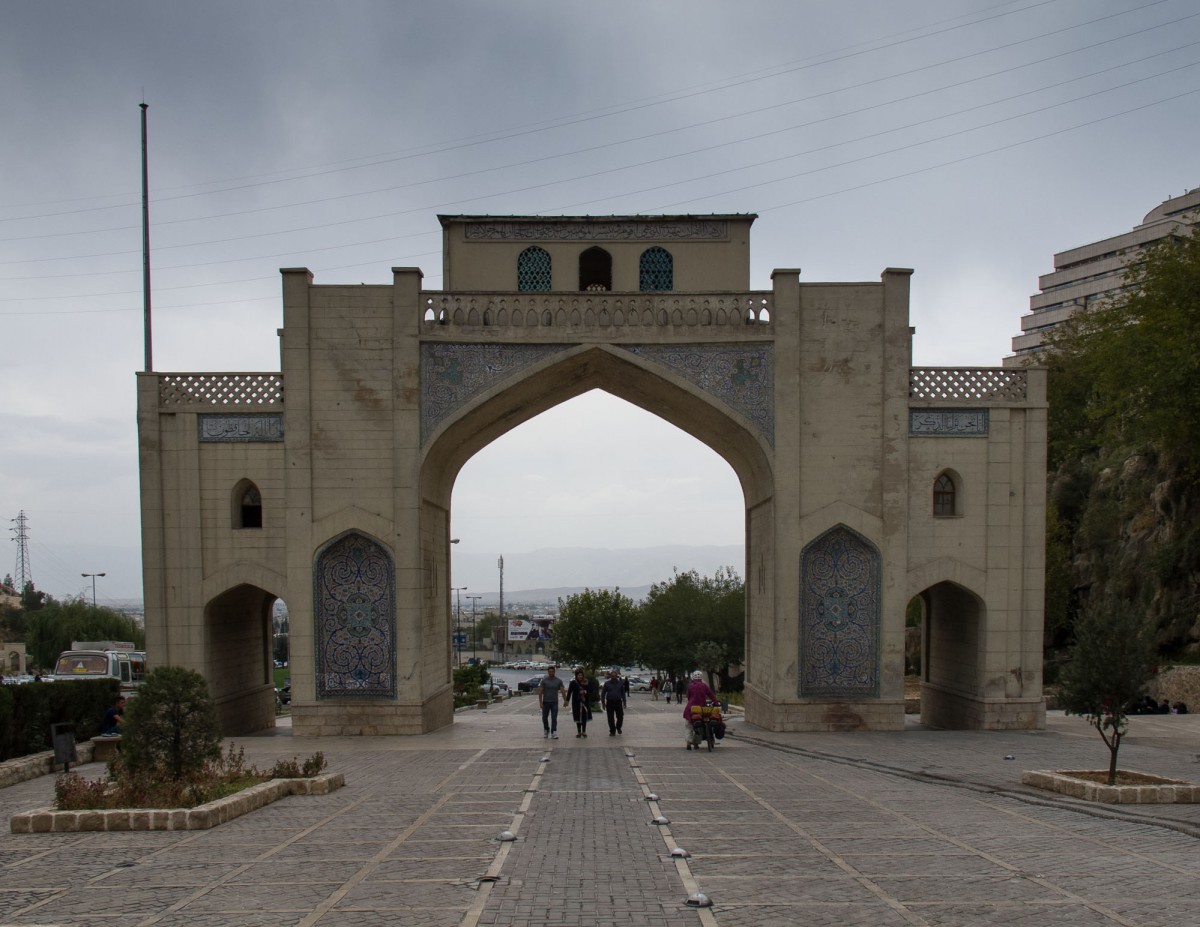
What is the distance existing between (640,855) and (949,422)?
37.0 feet

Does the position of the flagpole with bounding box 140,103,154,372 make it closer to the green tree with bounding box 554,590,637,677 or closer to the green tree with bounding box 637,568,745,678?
the green tree with bounding box 637,568,745,678

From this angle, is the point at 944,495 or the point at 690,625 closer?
the point at 944,495

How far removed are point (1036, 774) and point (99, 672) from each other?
21.4m

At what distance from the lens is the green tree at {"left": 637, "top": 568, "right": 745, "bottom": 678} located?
46.5 m

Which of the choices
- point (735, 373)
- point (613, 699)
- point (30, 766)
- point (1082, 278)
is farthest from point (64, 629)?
point (1082, 278)

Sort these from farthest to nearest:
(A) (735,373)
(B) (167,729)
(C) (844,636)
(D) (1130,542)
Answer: (D) (1130,542) → (A) (735,373) → (C) (844,636) → (B) (167,729)

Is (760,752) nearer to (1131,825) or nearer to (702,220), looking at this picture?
(1131,825)

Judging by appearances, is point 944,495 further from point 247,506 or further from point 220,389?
point 220,389

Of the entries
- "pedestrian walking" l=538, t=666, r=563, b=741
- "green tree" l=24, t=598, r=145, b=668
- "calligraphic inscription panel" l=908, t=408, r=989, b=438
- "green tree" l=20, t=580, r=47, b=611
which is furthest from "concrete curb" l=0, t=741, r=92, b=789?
"green tree" l=20, t=580, r=47, b=611

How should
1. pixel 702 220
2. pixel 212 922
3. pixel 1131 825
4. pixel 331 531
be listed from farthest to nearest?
pixel 702 220 < pixel 331 531 < pixel 1131 825 < pixel 212 922

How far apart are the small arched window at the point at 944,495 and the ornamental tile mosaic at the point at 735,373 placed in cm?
283

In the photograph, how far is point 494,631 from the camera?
5763 inches

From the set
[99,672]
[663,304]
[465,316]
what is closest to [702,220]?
[663,304]

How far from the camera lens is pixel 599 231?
61.2ft
